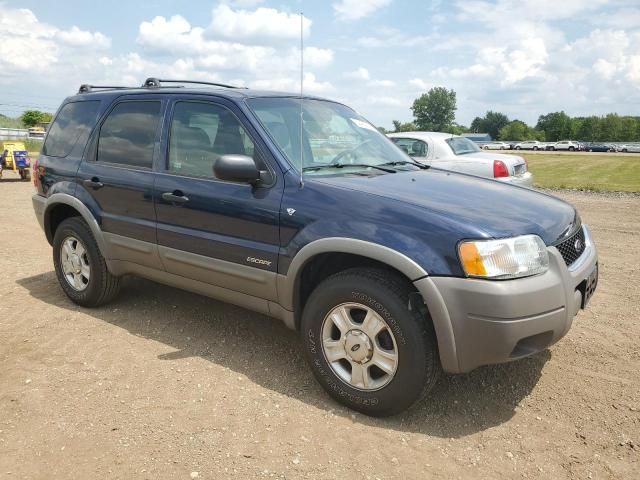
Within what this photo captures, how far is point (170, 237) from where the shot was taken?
4.09 metres

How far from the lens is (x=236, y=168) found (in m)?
3.38

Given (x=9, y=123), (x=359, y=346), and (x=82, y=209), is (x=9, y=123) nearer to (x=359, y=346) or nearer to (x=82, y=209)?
(x=82, y=209)

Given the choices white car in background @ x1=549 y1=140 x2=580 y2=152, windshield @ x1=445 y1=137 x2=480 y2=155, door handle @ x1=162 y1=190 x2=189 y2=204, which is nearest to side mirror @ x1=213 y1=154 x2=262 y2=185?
door handle @ x1=162 y1=190 x2=189 y2=204

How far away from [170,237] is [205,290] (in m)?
0.47

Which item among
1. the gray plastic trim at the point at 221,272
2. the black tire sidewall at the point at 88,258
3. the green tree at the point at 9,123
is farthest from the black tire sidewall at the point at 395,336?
the green tree at the point at 9,123

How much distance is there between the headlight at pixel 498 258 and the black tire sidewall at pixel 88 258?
129 inches

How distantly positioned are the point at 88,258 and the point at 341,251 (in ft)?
8.90

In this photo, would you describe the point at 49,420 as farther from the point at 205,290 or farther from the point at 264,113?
the point at 264,113

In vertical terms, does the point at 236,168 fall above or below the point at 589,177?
above

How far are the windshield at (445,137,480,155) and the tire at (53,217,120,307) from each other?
7314 millimetres

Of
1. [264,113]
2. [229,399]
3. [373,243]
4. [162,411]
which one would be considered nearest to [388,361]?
[373,243]

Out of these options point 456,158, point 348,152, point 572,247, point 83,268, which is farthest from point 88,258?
point 456,158

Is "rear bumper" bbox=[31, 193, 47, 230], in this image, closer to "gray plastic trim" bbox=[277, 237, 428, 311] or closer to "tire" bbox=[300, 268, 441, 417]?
"gray plastic trim" bbox=[277, 237, 428, 311]

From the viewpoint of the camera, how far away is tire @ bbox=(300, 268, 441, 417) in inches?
117
